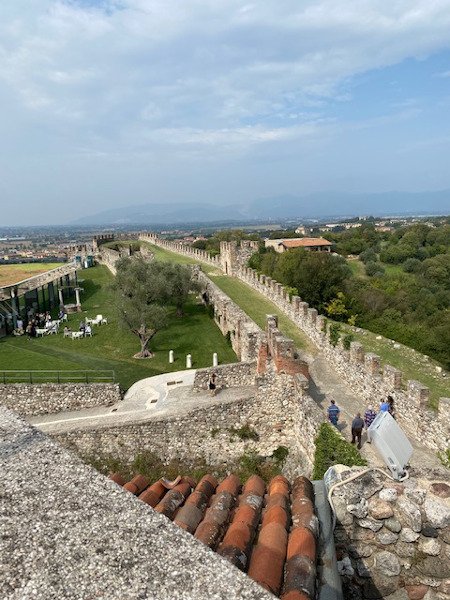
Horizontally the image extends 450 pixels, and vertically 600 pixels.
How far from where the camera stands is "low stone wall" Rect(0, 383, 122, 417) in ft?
44.8

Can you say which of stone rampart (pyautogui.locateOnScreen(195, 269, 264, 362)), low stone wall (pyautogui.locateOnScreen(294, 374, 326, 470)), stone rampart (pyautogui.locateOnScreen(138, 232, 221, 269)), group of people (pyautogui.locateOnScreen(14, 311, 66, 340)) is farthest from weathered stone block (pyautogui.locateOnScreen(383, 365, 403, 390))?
stone rampart (pyautogui.locateOnScreen(138, 232, 221, 269))

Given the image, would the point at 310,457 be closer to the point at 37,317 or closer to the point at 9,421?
the point at 9,421

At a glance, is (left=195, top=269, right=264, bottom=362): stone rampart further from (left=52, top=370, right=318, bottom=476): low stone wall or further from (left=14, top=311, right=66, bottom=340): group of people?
(left=14, top=311, right=66, bottom=340): group of people

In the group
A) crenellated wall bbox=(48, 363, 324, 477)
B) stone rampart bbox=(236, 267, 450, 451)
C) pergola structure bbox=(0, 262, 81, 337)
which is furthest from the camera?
pergola structure bbox=(0, 262, 81, 337)

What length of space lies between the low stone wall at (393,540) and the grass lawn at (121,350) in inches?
489

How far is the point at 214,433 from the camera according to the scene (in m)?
12.3

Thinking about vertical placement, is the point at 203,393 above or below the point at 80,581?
below

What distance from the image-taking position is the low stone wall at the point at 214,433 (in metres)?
11.9

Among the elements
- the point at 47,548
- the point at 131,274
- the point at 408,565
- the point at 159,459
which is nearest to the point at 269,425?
the point at 159,459

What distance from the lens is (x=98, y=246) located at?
2498 inches

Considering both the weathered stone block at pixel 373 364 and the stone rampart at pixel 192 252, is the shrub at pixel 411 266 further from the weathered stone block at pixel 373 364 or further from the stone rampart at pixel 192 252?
the weathered stone block at pixel 373 364

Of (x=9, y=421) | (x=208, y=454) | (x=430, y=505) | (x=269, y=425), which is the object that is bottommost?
(x=208, y=454)

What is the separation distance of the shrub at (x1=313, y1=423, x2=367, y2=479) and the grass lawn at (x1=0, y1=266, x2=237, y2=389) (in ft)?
27.1

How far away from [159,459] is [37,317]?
1540 cm
